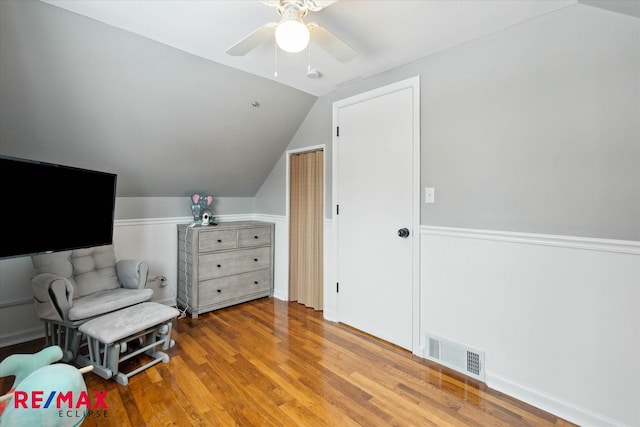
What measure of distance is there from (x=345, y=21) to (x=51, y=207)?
80.5 inches

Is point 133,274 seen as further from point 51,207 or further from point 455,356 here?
point 455,356

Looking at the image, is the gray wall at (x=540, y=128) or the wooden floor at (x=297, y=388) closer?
the gray wall at (x=540, y=128)

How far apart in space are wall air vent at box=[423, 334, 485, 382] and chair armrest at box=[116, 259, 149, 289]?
236 cm

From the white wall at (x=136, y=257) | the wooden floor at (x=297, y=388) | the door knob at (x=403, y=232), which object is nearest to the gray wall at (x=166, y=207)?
the white wall at (x=136, y=257)

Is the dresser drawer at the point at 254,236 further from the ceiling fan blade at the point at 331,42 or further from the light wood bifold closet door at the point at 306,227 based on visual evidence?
the ceiling fan blade at the point at 331,42

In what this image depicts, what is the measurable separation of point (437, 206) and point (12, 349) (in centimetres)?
350

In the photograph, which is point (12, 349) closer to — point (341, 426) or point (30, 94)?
point (30, 94)

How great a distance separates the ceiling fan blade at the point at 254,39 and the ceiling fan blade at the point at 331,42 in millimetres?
200

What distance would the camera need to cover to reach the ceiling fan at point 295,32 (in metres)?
1.33

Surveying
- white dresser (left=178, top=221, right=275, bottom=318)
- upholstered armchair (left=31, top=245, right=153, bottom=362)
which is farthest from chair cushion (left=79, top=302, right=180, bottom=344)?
white dresser (left=178, top=221, right=275, bottom=318)

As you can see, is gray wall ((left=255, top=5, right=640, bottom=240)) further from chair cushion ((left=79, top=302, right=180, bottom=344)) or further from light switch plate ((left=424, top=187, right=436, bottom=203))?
chair cushion ((left=79, top=302, right=180, bottom=344))

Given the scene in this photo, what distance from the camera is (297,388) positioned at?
1.93 metres

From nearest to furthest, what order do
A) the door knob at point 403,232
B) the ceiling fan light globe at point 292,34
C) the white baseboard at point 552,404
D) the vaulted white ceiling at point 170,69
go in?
the ceiling fan light globe at point 292,34 < the white baseboard at point 552,404 < the vaulted white ceiling at point 170,69 < the door knob at point 403,232

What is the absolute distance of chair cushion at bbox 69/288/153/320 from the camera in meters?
2.08
